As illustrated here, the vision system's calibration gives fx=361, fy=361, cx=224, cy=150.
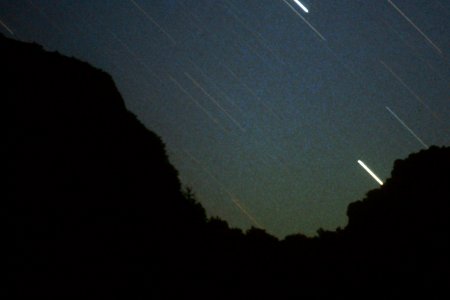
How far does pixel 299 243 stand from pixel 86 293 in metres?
19.5

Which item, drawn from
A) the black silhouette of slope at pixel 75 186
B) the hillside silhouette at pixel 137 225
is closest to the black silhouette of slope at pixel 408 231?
the hillside silhouette at pixel 137 225

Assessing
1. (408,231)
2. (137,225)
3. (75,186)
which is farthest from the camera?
(408,231)

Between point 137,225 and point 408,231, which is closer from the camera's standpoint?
point 137,225

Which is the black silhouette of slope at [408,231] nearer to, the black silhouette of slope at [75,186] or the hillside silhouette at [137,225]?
the hillside silhouette at [137,225]

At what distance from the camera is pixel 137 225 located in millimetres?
18000

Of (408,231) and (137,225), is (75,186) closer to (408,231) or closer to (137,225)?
(137,225)

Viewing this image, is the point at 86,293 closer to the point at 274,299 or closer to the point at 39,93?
the point at 39,93

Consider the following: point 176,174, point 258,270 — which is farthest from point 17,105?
point 258,270

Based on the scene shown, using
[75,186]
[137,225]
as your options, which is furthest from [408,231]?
[75,186]

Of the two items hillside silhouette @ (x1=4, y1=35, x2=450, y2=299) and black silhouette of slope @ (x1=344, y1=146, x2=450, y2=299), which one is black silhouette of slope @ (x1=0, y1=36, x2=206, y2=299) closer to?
hillside silhouette @ (x1=4, y1=35, x2=450, y2=299)

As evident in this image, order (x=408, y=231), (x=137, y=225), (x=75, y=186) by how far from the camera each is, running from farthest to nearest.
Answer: (x=408, y=231), (x=137, y=225), (x=75, y=186)

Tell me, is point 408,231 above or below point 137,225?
above

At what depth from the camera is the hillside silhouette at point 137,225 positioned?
46.1ft

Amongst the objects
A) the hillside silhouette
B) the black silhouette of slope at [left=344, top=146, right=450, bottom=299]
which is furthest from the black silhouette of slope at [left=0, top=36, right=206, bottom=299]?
the black silhouette of slope at [left=344, top=146, right=450, bottom=299]
